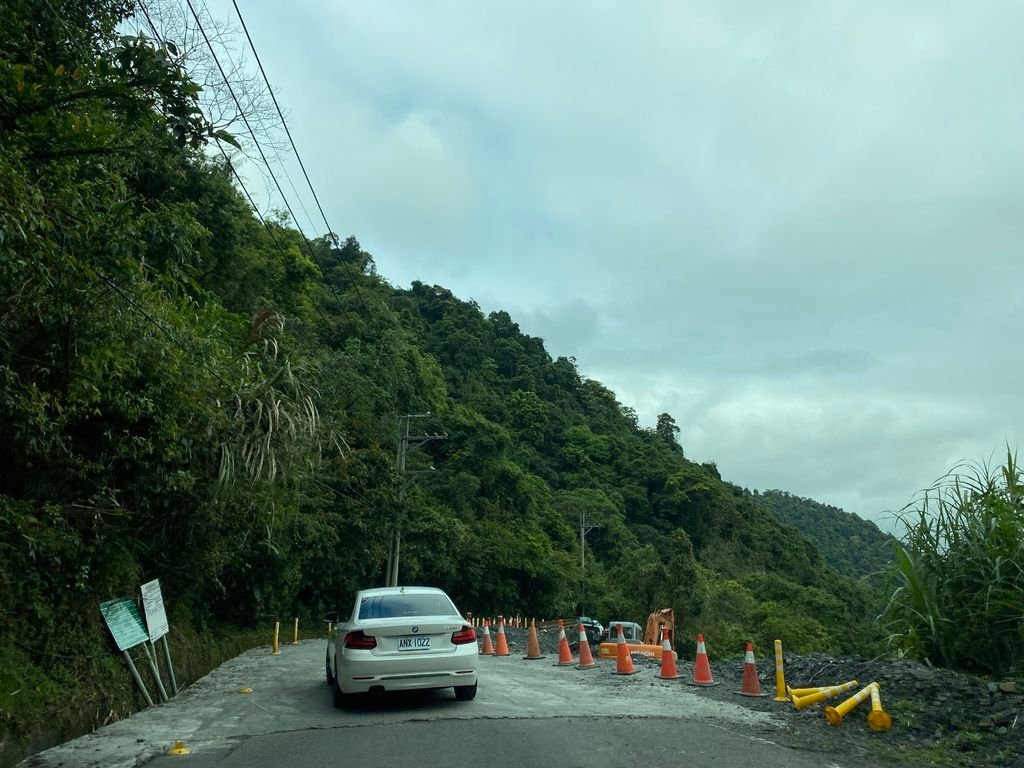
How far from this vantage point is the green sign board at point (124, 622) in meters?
10.9

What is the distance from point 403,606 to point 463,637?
3.43ft

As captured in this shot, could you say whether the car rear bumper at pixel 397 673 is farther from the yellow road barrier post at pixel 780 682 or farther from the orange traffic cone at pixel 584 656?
the orange traffic cone at pixel 584 656

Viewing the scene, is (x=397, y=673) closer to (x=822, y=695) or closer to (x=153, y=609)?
(x=153, y=609)

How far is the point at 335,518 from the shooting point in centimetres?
3450

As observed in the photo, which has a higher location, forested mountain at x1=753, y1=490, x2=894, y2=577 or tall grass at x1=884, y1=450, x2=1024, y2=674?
forested mountain at x1=753, y1=490, x2=894, y2=577

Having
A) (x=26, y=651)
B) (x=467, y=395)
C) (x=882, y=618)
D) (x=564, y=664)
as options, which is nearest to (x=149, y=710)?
(x=26, y=651)

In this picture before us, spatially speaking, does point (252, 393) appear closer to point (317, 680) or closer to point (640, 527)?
point (317, 680)

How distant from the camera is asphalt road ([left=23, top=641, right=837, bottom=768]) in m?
7.22

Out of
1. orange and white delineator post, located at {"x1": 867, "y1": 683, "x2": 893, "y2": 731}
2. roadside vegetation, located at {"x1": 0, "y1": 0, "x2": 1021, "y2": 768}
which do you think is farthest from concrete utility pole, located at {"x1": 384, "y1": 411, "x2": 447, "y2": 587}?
orange and white delineator post, located at {"x1": 867, "y1": 683, "x2": 893, "y2": 731}

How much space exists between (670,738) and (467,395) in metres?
70.1

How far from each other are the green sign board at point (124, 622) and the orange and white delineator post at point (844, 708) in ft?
28.2

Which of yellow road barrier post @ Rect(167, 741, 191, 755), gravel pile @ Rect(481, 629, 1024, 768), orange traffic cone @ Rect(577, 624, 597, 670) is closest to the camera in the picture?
gravel pile @ Rect(481, 629, 1024, 768)

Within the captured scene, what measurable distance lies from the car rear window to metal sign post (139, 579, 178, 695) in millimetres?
3195

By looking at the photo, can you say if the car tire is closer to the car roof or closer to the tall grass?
the car roof
